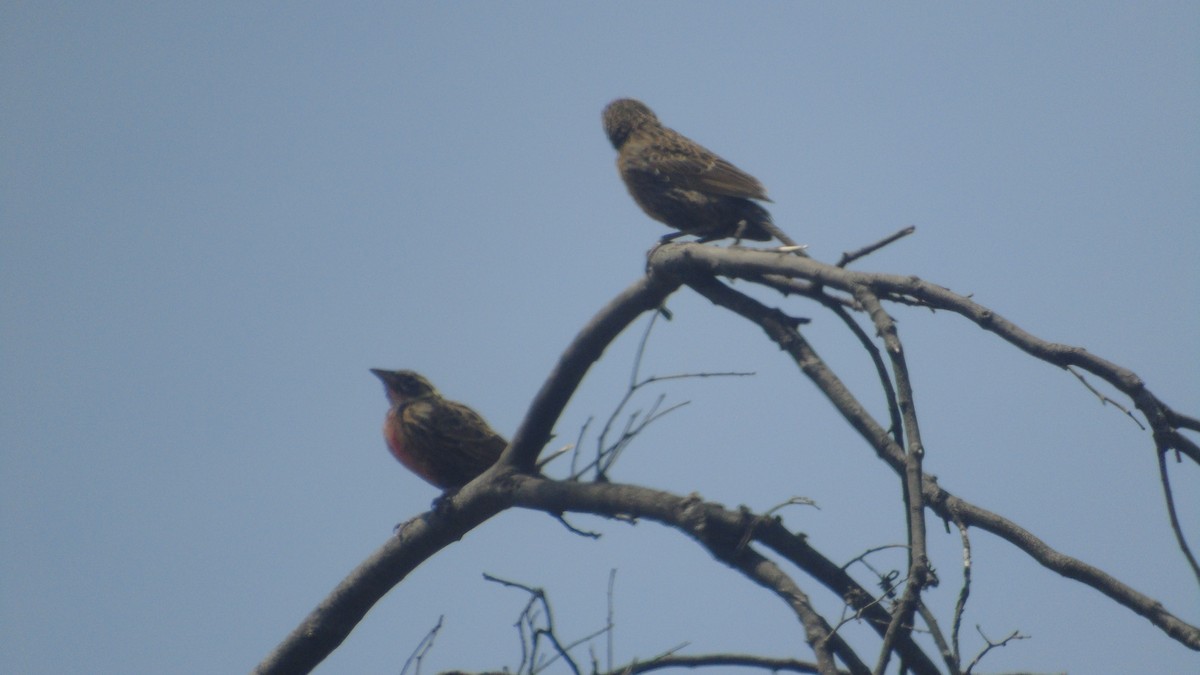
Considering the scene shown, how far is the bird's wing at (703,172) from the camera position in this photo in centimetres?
680

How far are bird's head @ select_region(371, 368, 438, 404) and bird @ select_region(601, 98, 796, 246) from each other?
1.73 meters

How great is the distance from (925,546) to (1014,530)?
59 cm

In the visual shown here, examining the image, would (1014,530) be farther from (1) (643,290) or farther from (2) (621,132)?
(2) (621,132)

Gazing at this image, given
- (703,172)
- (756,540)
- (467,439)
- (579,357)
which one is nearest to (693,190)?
(703,172)

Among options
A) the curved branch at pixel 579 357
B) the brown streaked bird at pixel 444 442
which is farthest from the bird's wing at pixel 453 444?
the curved branch at pixel 579 357

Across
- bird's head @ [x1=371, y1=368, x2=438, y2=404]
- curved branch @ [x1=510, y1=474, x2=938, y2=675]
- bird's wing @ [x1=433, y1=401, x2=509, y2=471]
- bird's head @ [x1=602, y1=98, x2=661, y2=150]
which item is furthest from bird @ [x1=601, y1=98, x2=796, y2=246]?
curved branch @ [x1=510, y1=474, x2=938, y2=675]

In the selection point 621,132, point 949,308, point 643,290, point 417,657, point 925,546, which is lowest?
point 417,657

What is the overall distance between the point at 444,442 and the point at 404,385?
2.96 ft

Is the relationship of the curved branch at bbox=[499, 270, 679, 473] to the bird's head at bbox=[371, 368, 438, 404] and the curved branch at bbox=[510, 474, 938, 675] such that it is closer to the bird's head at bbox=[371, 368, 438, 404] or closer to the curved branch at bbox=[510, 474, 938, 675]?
the curved branch at bbox=[510, 474, 938, 675]

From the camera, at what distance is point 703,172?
274 inches

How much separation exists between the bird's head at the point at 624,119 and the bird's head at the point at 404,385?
223 cm

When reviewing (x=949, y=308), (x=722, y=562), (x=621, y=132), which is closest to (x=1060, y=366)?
(x=949, y=308)

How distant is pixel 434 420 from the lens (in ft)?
20.7

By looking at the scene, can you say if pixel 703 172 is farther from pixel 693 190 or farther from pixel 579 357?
pixel 579 357
